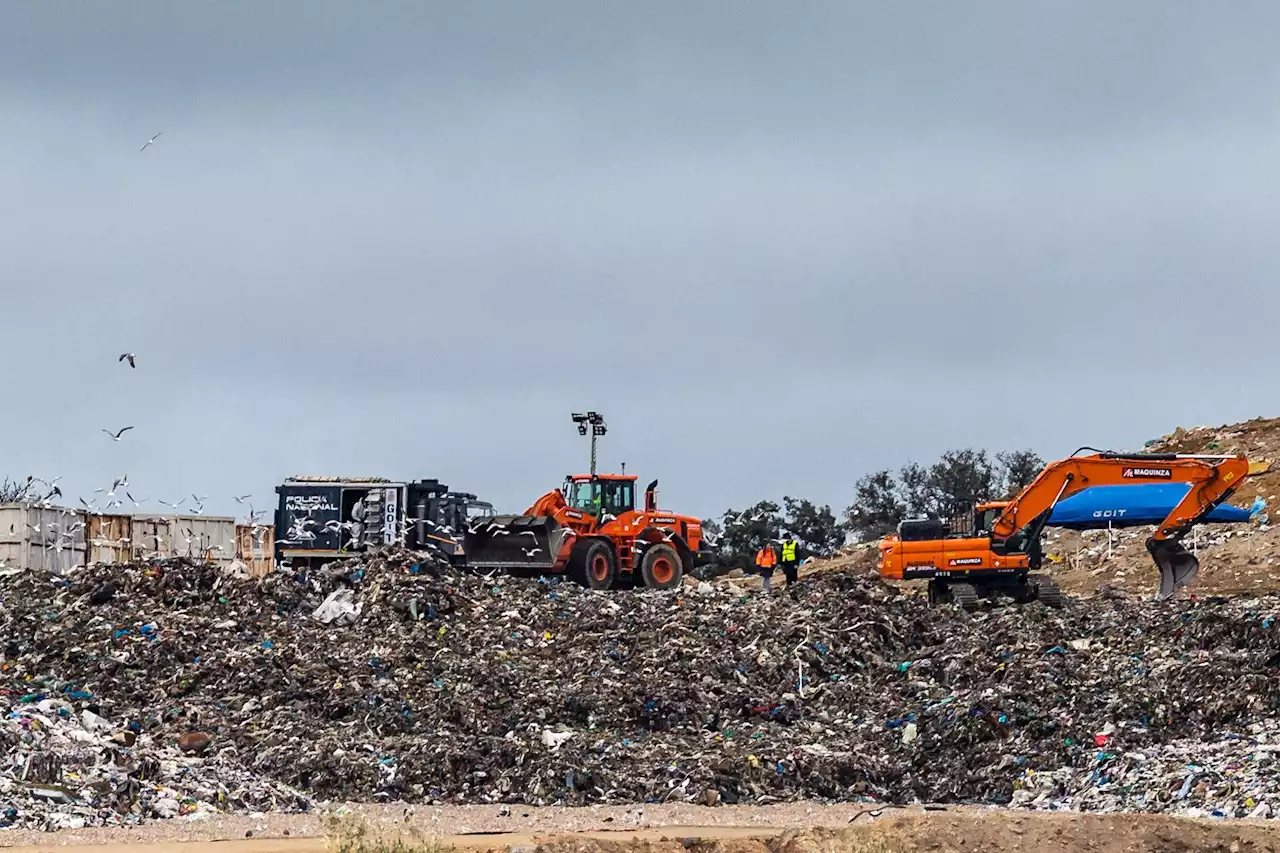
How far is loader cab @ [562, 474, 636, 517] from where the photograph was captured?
27703 millimetres

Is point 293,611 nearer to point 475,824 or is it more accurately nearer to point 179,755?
point 179,755

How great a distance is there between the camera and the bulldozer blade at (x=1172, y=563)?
23312 mm

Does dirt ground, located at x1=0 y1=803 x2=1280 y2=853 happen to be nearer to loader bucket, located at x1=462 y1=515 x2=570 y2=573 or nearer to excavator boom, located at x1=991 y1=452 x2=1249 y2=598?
excavator boom, located at x1=991 y1=452 x2=1249 y2=598

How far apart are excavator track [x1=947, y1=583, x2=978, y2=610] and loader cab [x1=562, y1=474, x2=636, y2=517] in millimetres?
6242

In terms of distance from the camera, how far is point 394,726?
54.0ft

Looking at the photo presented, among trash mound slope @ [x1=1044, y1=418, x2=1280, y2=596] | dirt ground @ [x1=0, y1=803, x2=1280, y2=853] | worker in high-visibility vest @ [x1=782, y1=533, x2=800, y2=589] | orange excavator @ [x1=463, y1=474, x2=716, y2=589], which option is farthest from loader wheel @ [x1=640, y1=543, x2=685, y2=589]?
dirt ground @ [x1=0, y1=803, x2=1280, y2=853]

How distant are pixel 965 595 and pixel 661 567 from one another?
19.3 feet

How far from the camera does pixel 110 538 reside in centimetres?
2664

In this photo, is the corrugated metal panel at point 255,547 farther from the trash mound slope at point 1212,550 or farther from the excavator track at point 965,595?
the trash mound slope at point 1212,550

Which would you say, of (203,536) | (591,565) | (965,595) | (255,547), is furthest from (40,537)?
(965,595)

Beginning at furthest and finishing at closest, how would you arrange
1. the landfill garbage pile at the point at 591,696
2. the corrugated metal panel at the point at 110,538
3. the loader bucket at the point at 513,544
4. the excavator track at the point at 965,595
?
1. the corrugated metal panel at the point at 110,538
2. the loader bucket at the point at 513,544
3. the excavator track at the point at 965,595
4. the landfill garbage pile at the point at 591,696

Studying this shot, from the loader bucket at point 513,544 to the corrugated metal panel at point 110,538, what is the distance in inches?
Answer: 206

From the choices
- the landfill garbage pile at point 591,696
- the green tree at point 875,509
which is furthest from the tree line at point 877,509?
the landfill garbage pile at point 591,696

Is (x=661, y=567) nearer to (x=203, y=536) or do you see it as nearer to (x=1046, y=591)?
(x=1046, y=591)
